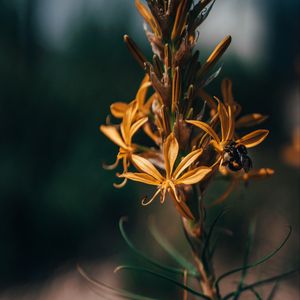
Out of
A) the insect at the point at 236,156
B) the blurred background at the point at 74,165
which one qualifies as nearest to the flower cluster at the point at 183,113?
the insect at the point at 236,156

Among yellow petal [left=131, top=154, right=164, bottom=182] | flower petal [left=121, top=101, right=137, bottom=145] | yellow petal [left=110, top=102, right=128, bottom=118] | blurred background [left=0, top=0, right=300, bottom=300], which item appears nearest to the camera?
yellow petal [left=131, top=154, right=164, bottom=182]

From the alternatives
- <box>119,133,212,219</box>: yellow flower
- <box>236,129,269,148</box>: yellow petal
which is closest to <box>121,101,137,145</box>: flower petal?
<box>119,133,212,219</box>: yellow flower

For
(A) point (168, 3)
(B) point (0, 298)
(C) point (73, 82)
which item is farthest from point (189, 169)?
(C) point (73, 82)

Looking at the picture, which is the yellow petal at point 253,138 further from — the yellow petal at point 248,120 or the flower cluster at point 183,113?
the yellow petal at point 248,120

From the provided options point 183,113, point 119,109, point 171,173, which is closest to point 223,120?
point 183,113

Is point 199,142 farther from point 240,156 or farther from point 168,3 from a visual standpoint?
point 168,3

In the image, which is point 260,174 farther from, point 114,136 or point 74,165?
point 74,165

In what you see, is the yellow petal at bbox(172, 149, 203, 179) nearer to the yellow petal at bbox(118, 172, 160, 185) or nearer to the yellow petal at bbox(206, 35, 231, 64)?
the yellow petal at bbox(118, 172, 160, 185)

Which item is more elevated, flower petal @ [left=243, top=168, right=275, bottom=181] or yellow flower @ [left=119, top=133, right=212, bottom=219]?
yellow flower @ [left=119, top=133, right=212, bottom=219]
